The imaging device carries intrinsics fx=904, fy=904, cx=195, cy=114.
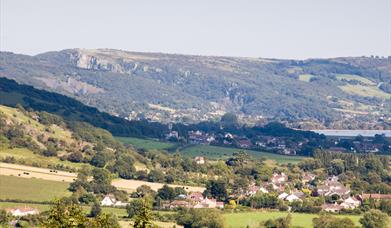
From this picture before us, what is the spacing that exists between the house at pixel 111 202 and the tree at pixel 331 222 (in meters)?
21.7

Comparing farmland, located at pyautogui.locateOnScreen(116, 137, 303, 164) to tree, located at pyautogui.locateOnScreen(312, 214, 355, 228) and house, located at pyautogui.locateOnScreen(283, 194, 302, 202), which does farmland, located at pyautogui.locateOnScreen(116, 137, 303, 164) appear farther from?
tree, located at pyautogui.locateOnScreen(312, 214, 355, 228)

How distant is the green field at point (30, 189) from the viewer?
85.8m

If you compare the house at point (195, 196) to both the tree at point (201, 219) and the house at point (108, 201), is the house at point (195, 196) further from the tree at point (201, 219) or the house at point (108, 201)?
the tree at point (201, 219)

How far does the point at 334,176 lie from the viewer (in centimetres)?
11488

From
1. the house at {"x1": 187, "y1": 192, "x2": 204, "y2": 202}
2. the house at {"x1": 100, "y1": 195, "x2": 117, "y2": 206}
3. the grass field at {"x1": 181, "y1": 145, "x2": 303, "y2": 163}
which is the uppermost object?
the house at {"x1": 100, "y1": 195, "x2": 117, "y2": 206}

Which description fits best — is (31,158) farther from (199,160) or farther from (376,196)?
(376,196)

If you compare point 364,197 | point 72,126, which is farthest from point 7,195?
point 72,126

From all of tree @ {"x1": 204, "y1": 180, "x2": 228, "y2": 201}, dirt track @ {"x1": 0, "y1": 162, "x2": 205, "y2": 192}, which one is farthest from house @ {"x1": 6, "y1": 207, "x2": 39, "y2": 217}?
tree @ {"x1": 204, "y1": 180, "x2": 228, "y2": 201}

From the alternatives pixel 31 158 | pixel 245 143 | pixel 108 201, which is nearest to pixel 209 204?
pixel 108 201

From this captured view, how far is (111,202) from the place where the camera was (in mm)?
86500

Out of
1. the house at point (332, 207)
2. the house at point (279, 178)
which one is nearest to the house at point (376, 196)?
the house at point (332, 207)

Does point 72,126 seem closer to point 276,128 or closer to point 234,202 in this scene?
point 234,202

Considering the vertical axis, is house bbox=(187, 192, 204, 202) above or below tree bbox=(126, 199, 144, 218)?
below

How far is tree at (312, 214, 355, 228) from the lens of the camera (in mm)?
66875
